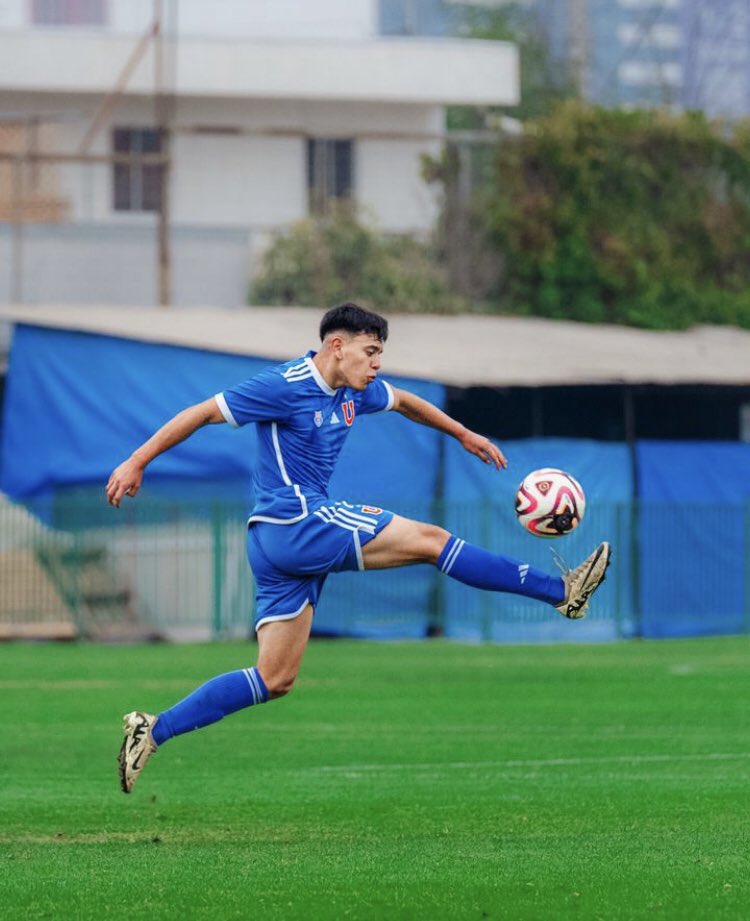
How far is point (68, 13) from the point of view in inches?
1692

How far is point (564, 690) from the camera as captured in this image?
56.4 feet

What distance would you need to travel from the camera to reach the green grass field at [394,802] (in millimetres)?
7312

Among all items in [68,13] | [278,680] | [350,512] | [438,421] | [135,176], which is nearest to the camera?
[278,680]

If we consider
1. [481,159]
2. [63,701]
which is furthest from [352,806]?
[481,159]

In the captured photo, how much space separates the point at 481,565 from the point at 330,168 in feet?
102

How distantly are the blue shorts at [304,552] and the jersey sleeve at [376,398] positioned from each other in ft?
2.07

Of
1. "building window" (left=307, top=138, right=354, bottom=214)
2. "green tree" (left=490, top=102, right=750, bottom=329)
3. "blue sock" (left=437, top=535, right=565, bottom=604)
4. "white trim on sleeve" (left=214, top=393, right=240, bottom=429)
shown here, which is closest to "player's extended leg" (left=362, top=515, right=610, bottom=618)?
"blue sock" (left=437, top=535, right=565, bottom=604)

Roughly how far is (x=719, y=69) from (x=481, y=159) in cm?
2810

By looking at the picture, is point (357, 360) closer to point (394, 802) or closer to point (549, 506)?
point (549, 506)

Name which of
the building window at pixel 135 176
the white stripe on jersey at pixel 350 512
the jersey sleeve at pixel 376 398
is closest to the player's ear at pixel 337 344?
the jersey sleeve at pixel 376 398

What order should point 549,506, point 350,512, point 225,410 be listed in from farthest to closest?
point 549,506 → point 350,512 → point 225,410

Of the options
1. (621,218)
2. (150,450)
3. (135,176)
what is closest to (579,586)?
(150,450)

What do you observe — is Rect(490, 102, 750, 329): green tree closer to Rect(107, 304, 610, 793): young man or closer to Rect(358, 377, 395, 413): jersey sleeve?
Rect(358, 377, 395, 413): jersey sleeve

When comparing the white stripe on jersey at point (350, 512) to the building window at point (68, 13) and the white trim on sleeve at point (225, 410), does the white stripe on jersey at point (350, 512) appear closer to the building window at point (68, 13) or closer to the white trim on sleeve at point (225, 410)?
the white trim on sleeve at point (225, 410)
